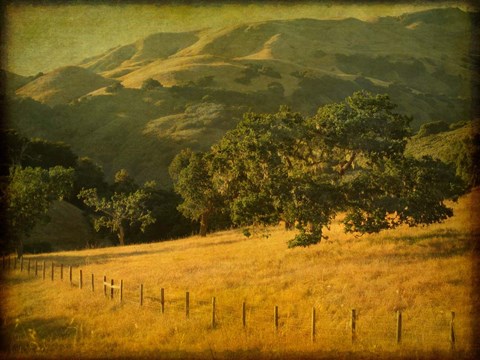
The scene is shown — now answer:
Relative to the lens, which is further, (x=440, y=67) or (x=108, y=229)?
(x=440, y=67)

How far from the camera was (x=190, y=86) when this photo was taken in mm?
138375

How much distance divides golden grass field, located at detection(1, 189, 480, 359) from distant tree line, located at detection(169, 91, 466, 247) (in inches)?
89.7

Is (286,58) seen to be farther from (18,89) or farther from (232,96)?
(18,89)

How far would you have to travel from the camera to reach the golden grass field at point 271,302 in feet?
48.8

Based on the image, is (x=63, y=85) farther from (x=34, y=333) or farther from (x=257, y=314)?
(x=34, y=333)

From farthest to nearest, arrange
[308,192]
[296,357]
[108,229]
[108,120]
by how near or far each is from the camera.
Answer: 1. [108,120]
2. [108,229]
3. [308,192]
4. [296,357]

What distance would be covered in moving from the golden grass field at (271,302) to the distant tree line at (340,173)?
7.48 ft

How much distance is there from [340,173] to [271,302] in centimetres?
1309

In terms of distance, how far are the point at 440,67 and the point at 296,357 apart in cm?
16178

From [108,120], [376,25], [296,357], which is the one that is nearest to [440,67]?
[376,25]

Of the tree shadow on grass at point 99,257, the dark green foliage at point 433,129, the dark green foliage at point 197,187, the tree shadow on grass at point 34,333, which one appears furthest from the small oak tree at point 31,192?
the dark green foliage at point 433,129

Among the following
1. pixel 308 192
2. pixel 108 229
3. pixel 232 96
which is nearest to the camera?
pixel 308 192

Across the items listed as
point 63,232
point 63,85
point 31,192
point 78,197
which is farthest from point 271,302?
point 63,85

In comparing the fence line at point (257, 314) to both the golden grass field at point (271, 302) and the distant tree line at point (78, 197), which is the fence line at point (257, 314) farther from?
the distant tree line at point (78, 197)
